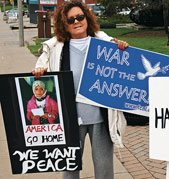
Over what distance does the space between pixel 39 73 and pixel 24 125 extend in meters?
0.45

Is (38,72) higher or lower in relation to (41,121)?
higher

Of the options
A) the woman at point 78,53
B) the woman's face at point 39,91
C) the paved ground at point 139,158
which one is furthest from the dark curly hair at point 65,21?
the paved ground at point 139,158

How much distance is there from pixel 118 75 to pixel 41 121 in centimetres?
69

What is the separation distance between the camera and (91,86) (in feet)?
8.42

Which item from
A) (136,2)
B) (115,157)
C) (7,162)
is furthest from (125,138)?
(136,2)

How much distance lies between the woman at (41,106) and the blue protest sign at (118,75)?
0.23 metres

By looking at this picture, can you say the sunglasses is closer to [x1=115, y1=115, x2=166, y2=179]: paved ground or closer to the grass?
[x1=115, y1=115, x2=166, y2=179]: paved ground

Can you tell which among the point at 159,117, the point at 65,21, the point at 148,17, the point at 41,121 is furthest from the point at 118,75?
the point at 148,17

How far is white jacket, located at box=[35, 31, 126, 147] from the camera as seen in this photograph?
2537 mm

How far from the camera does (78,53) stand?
255 cm

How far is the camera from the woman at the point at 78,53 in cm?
250

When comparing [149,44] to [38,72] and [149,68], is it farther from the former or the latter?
[38,72]

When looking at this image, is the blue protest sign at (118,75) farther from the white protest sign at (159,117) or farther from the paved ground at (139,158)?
the paved ground at (139,158)

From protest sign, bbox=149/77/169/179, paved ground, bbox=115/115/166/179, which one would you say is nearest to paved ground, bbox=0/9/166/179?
paved ground, bbox=115/115/166/179
